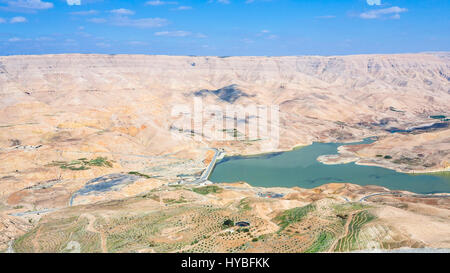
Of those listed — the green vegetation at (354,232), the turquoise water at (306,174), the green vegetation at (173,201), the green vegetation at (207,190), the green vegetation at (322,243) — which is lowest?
the turquoise water at (306,174)

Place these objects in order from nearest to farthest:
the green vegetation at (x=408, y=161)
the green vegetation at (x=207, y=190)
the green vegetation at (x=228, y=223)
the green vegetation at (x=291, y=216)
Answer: the green vegetation at (x=228, y=223), the green vegetation at (x=291, y=216), the green vegetation at (x=207, y=190), the green vegetation at (x=408, y=161)

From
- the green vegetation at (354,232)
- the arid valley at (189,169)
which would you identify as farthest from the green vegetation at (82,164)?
the green vegetation at (354,232)

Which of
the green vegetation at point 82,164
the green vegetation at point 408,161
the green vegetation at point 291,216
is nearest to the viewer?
the green vegetation at point 291,216

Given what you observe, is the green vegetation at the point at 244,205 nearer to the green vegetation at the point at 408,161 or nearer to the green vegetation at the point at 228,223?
the green vegetation at the point at 228,223

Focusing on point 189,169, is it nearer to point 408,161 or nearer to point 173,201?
point 173,201

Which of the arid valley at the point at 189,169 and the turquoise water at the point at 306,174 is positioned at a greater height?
the arid valley at the point at 189,169

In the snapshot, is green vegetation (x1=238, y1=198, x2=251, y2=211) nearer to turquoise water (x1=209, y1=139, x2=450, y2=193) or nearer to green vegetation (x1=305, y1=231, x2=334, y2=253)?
green vegetation (x1=305, y1=231, x2=334, y2=253)
